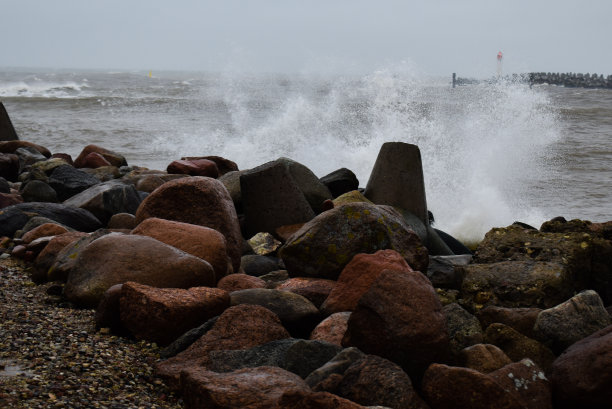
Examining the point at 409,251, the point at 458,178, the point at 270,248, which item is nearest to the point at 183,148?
the point at 458,178

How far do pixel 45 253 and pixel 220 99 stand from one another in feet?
79.5

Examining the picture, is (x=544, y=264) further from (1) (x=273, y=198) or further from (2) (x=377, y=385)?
(1) (x=273, y=198)

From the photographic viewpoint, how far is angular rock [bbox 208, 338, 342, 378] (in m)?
2.72

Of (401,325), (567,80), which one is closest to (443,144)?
(401,325)

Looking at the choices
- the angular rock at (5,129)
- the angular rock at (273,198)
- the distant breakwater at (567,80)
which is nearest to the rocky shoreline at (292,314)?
the angular rock at (273,198)

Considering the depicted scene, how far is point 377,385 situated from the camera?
2482 millimetres

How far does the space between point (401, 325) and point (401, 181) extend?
11.5 feet

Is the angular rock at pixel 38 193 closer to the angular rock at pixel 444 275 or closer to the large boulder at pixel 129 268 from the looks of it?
the large boulder at pixel 129 268

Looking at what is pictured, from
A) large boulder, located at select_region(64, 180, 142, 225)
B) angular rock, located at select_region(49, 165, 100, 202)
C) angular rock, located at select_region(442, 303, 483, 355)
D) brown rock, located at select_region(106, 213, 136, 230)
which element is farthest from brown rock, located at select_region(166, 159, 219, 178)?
angular rock, located at select_region(442, 303, 483, 355)

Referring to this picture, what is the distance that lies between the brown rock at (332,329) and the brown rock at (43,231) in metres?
2.48

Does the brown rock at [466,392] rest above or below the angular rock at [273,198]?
below

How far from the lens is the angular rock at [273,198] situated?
5695mm

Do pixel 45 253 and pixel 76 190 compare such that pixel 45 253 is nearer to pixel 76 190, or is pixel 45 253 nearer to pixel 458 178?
pixel 76 190

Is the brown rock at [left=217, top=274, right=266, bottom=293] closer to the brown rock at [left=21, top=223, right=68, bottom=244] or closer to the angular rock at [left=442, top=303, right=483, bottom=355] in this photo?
the angular rock at [left=442, top=303, right=483, bottom=355]
